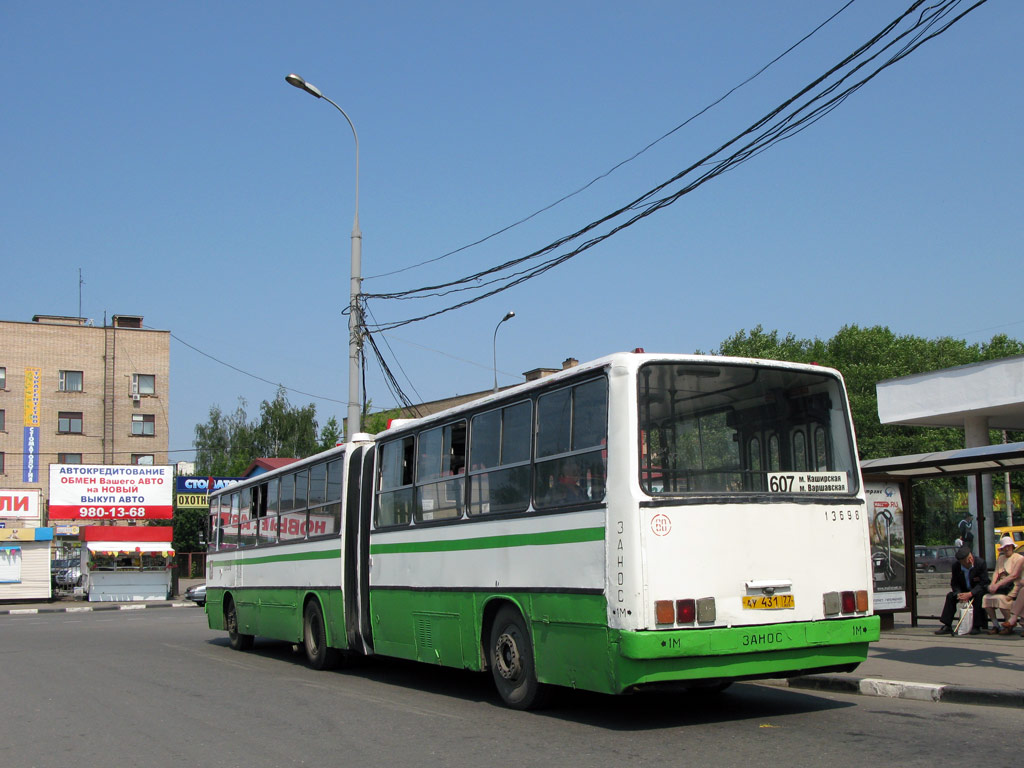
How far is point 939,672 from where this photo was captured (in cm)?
1077

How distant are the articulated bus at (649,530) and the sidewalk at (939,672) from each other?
1.19 metres

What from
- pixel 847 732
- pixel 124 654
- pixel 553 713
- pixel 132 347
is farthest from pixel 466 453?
pixel 132 347

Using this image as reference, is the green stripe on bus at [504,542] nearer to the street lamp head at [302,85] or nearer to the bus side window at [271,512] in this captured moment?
the bus side window at [271,512]

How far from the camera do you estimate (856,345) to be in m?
64.1

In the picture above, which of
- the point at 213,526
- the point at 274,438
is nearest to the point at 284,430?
the point at 274,438

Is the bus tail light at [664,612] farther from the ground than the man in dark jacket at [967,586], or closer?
farther from the ground

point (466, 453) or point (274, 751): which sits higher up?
point (466, 453)

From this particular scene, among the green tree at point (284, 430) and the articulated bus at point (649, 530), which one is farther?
the green tree at point (284, 430)

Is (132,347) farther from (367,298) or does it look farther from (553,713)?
(553,713)

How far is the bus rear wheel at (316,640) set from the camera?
14.4 metres

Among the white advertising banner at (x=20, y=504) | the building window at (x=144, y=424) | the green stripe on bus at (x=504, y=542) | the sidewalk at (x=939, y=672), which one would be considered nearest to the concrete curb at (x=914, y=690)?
the sidewalk at (x=939, y=672)

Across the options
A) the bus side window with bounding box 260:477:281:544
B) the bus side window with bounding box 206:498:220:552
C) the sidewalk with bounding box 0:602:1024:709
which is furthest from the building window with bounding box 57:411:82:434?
the sidewalk with bounding box 0:602:1024:709

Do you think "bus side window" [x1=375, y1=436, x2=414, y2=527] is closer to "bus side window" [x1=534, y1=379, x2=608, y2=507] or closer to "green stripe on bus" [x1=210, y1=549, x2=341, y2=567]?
"green stripe on bus" [x1=210, y1=549, x2=341, y2=567]

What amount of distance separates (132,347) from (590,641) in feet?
188
